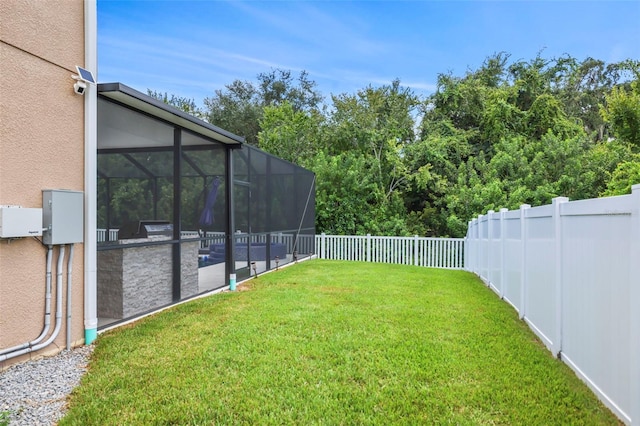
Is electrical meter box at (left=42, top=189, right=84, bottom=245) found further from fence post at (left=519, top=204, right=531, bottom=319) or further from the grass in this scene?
fence post at (left=519, top=204, right=531, bottom=319)

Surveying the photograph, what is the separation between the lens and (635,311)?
2.19m

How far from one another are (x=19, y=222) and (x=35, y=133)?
0.79m

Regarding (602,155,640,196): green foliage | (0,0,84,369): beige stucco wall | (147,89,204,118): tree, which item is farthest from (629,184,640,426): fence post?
(147,89,204,118): tree

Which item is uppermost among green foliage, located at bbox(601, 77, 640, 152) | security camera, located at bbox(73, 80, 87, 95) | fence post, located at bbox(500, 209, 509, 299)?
green foliage, located at bbox(601, 77, 640, 152)

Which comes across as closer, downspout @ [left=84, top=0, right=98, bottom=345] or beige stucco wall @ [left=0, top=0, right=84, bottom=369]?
beige stucco wall @ [left=0, top=0, right=84, bottom=369]

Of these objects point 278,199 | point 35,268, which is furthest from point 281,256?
point 35,268

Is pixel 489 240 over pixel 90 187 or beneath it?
beneath

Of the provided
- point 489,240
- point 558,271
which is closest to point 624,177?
point 489,240

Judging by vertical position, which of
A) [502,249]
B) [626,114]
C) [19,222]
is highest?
[626,114]

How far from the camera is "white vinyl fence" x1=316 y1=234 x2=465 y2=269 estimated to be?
501 inches

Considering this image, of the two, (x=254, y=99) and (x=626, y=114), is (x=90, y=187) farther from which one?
(x=254, y=99)

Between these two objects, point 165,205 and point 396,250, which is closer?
point 165,205

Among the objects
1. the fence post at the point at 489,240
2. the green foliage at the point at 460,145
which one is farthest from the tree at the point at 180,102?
the fence post at the point at 489,240

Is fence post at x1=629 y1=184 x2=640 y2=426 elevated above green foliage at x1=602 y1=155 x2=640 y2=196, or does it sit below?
below
